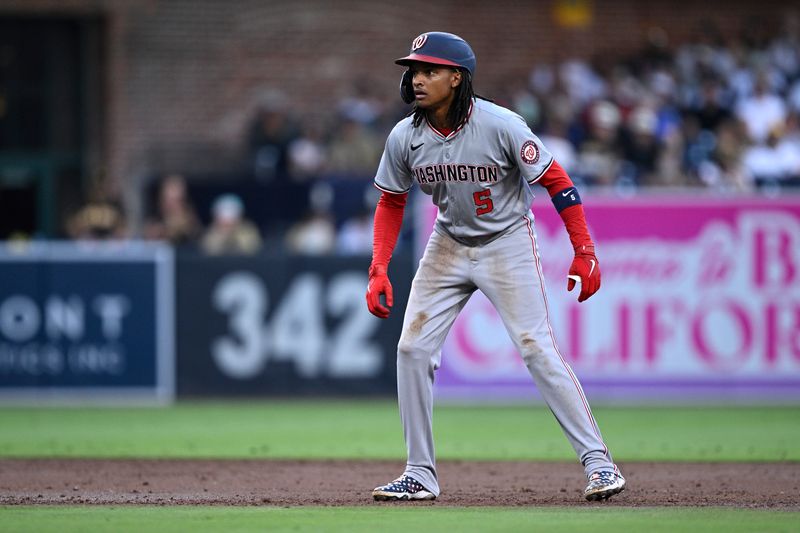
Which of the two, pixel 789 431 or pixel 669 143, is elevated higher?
pixel 669 143

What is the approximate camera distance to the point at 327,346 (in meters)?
14.8

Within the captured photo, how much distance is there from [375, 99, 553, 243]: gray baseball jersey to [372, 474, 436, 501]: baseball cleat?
4.12 ft

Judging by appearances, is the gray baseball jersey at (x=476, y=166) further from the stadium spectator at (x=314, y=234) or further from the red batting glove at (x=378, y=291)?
the stadium spectator at (x=314, y=234)

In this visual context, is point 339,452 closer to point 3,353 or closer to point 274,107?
point 3,353

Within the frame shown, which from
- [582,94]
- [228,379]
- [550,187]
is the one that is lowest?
[228,379]

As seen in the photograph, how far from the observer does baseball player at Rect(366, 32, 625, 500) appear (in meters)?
7.02

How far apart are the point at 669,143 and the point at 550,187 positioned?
10.4 meters

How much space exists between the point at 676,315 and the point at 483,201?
773cm

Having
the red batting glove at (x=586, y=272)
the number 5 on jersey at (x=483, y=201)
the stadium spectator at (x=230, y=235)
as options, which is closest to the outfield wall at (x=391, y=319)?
the stadium spectator at (x=230, y=235)

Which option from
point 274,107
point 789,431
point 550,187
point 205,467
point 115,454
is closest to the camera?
point 550,187

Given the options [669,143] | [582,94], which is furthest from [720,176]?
[582,94]

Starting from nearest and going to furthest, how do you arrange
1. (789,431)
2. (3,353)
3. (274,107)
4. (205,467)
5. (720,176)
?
(205,467) → (789,431) → (3,353) → (720,176) → (274,107)

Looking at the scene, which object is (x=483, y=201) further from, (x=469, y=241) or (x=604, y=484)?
(x=604, y=484)

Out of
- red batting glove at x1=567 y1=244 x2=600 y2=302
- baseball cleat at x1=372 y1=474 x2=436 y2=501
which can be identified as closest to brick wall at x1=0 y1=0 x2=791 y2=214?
baseball cleat at x1=372 y1=474 x2=436 y2=501
